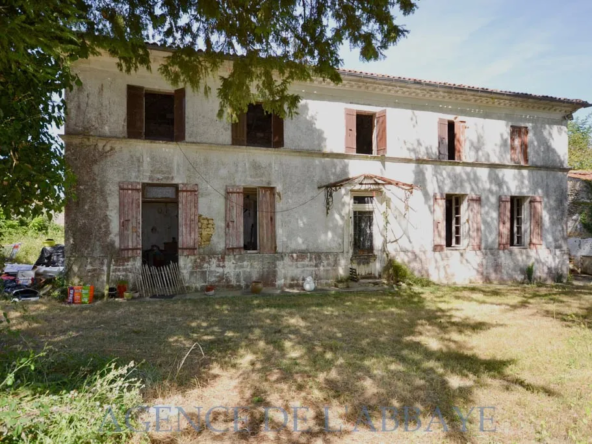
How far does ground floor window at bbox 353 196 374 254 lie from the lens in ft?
38.3

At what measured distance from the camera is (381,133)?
1173 cm

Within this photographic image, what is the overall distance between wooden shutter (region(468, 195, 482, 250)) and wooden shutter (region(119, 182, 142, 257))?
9968 mm

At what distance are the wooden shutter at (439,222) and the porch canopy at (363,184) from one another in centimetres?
122

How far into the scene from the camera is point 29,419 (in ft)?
8.68

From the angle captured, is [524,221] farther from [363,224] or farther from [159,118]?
[159,118]

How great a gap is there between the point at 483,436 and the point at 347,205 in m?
8.47

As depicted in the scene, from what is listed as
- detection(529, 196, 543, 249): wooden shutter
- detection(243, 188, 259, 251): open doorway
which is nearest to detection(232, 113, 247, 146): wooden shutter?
detection(243, 188, 259, 251): open doorway

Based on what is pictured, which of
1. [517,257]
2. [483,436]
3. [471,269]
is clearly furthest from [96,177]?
[517,257]

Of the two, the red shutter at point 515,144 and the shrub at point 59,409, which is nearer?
the shrub at point 59,409

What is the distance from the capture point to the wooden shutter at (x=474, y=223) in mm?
12484

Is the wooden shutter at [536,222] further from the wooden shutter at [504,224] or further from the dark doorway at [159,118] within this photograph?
the dark doorway at [159,118]

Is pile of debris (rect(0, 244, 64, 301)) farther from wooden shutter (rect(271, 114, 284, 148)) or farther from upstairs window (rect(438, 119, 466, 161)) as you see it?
upstairs window (rect(438, 119, 466, 161))

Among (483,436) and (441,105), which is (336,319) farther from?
(441,105)

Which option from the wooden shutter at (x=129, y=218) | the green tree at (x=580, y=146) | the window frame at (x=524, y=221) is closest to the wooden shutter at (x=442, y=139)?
the window frame at (x=524, y=221)
